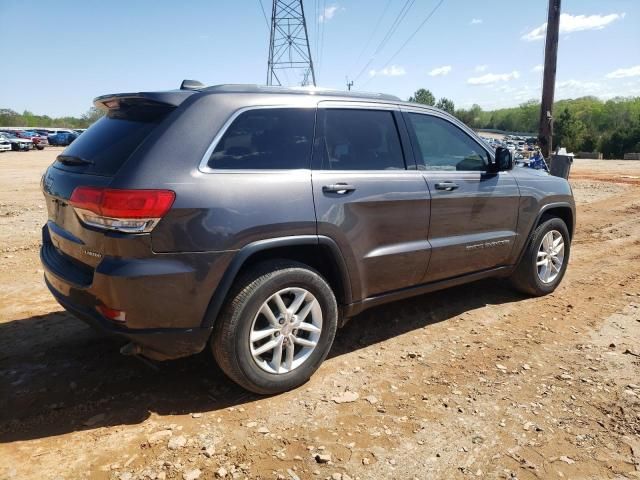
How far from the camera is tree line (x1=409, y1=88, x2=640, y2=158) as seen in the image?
7331 centimetres

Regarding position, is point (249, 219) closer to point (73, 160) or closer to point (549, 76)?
point (73, 160)

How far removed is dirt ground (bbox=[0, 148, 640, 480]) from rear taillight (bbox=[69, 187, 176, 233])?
1.15 metres

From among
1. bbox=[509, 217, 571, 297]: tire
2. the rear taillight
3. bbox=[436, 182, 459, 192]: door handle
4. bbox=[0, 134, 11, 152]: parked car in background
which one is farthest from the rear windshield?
bbox=[0, 134, 11, 152]: parked car in background

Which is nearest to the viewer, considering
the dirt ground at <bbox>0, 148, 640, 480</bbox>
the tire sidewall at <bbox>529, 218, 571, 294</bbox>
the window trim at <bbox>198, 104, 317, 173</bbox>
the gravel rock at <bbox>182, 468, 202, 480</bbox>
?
the gravel rock at <bbox>182, 468, 202, 480</bbox>

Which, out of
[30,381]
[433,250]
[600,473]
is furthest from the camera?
[433,250]

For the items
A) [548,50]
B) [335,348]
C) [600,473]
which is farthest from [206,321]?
[548,50]

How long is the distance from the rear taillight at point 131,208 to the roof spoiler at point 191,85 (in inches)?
35.7

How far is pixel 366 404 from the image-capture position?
3.16 metres

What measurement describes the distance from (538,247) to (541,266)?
30 centimetres

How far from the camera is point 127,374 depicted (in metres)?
3.47

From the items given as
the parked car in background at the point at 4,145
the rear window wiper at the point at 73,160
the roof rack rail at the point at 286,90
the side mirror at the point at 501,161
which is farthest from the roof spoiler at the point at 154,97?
the parked car in background at the point at 4,145

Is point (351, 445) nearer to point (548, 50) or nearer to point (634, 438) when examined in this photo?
point (634, 438)

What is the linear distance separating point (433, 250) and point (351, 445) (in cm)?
173

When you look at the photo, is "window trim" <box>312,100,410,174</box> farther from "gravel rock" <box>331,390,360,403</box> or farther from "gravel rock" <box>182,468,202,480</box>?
"gravel rock" <box>182,468,202,480</box>
